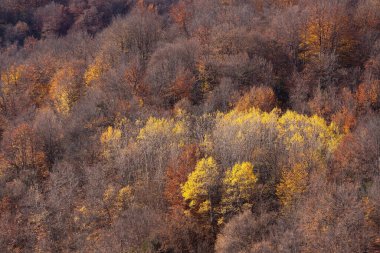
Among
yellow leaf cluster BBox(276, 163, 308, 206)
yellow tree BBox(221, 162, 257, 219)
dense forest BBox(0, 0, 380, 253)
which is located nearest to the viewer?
dense forest BBox(0, 0, 380, 253)

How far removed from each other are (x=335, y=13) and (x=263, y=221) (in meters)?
45.9

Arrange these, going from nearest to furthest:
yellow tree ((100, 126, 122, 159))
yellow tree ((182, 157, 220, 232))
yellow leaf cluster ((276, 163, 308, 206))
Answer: yellow leaf cluster ((276, 163, 308, 206)) < yellow tree ((182, 157, 220, 232)) < yellow tree ((100, 126, 122, 159))

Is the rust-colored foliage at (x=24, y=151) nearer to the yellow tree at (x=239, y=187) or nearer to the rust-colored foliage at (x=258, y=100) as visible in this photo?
the yellow tree at (x=239, y=187)

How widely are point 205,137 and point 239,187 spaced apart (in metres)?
7.89

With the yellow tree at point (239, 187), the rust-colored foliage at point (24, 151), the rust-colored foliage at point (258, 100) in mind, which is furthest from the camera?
the rust-colored foliage at point (258, 100)

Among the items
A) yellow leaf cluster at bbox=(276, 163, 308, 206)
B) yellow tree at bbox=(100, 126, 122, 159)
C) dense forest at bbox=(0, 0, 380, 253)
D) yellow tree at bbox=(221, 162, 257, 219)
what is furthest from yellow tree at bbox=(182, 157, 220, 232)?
yellow tree at bbox=(100, 126, 122, 159)

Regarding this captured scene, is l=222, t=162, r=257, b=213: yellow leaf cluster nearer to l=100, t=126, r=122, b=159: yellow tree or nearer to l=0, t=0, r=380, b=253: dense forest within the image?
l=0, t=0, r=380, b=253: dense forest

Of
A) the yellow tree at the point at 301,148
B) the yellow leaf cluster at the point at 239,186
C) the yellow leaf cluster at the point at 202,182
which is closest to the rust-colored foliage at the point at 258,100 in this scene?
the yellow tree at the point at 301,148

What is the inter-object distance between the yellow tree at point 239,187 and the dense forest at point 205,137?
15 centimetres

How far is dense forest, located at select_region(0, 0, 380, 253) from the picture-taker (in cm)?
3875

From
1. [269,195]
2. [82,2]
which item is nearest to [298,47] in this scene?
[269,195]

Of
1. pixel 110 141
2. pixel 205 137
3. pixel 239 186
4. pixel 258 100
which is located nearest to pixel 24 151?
pixel 110 141

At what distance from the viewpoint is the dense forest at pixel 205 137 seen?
127ft

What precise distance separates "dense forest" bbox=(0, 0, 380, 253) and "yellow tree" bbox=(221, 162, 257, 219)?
152 mm
